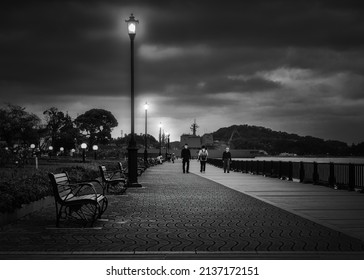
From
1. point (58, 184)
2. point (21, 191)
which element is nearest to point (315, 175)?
point (21, 191)

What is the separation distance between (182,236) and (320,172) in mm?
13725

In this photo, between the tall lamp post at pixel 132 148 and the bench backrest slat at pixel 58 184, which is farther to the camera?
the tall lamp post at pixel 132 148

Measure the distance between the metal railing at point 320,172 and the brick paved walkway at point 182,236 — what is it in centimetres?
658

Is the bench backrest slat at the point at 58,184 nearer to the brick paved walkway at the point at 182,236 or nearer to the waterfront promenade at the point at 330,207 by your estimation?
the brick paved walkway at the point at 182,236

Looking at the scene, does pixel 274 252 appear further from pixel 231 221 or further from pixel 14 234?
pixel 14 234

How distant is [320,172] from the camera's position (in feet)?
66.6

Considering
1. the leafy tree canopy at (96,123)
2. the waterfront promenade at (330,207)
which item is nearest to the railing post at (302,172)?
the waterfront promenade at (330,207)

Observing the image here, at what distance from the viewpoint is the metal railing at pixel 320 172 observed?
17141 millimetres

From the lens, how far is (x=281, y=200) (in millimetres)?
13812

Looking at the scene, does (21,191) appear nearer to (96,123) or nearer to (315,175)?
(315,175)

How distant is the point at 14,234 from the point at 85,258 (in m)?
2.47

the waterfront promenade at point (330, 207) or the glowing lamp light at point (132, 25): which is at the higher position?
the glowing lamp light at point (132, 25)

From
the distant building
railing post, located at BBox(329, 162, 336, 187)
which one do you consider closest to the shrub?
railing post, located at BBox(329, 162, 336, 187)

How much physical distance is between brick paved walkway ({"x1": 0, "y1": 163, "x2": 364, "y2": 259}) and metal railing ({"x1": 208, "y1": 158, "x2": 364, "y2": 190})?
6.58 metres
